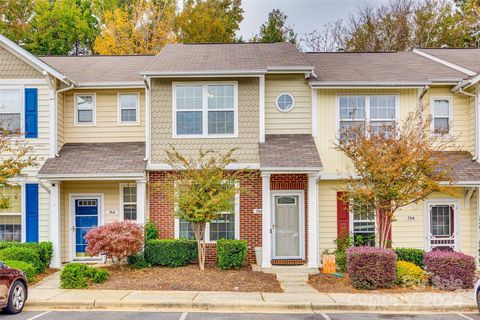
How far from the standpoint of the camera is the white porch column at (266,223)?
1556cm

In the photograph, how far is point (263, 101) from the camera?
16625 millimetres

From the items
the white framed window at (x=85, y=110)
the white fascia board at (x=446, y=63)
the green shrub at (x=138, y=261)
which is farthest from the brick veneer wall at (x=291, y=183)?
the white fascia board at (x=446, y=63)

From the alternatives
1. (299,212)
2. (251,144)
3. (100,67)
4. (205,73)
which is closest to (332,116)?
(251,144)

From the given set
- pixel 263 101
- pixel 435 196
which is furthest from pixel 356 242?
pixel 263 101

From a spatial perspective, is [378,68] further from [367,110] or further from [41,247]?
[41,247]

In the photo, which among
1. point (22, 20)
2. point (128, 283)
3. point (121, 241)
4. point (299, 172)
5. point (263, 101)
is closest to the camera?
point (128, 283)

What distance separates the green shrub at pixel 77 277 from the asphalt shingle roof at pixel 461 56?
1391cm

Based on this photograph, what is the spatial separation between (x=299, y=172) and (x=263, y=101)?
8.72ft

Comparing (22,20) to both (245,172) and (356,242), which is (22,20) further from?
(356,242)

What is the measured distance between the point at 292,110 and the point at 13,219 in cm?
971

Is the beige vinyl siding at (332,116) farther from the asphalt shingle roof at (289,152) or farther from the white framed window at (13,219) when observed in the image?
the white framed window at (13,219)

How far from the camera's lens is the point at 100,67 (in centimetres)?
1956

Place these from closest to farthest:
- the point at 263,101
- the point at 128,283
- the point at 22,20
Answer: the point at 128,283, the point at 263,101, the point at 22,20

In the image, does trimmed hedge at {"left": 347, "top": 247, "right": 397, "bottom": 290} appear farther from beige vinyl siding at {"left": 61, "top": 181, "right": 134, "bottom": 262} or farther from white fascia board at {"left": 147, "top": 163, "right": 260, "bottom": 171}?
beige vinyl siding at {"left": 61, "top": 181, "right": 134, "bottom": 262}
